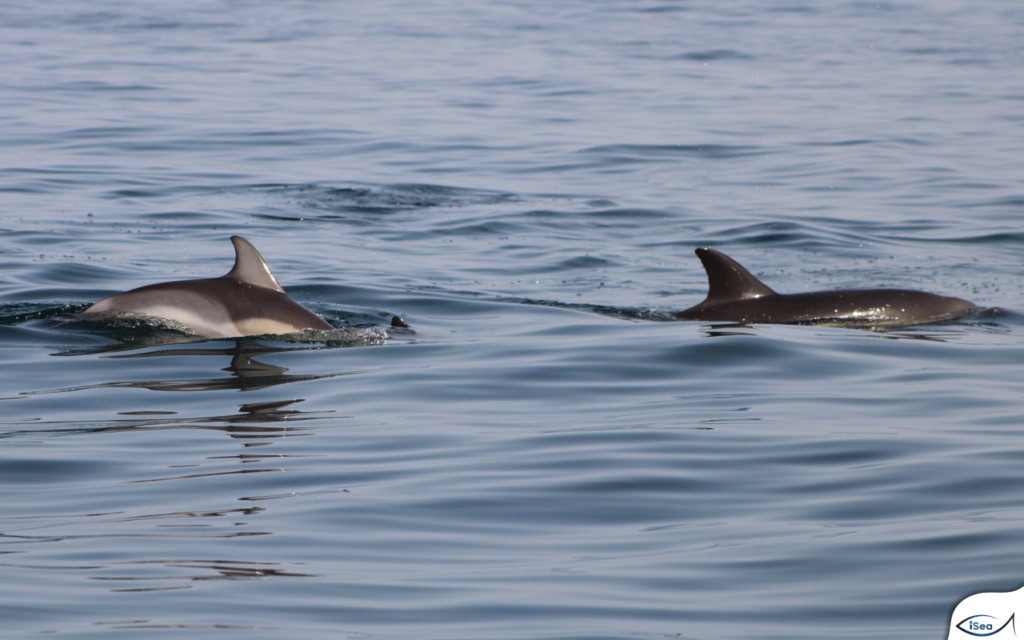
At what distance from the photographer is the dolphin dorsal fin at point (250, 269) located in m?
10.0

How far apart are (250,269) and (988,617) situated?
23.7ft

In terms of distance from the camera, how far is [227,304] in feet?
32.8

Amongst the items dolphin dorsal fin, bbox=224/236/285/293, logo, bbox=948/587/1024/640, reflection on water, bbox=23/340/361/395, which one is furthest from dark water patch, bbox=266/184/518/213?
logo, bbox=948/587/1024/640

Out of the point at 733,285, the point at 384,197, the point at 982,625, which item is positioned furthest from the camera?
the point at 384,197

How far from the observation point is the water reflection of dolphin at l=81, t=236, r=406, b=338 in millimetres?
9883

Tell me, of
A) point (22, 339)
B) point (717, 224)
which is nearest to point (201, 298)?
point (22, 339)

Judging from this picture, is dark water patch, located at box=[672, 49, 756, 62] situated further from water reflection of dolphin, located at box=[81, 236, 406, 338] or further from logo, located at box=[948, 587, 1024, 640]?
logo, located at box=[948, 587, 1024, 640]

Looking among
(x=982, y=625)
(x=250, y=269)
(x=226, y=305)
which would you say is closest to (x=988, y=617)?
(x=982, y=625)

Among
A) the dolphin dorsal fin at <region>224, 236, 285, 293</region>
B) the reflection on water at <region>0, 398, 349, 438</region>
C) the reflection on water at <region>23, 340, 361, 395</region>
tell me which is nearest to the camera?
the reflection on water at <region>0, 398, 349, 438</region>

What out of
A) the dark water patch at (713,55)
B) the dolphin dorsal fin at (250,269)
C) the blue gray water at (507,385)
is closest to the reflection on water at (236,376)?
the blue gray water at (507,385)

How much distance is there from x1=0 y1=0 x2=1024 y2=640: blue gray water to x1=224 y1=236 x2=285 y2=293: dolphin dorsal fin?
60cm

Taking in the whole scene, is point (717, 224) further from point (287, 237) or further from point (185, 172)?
point (185, 172)

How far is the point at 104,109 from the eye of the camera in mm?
27438

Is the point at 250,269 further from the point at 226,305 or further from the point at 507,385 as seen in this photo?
the point at 507,385
